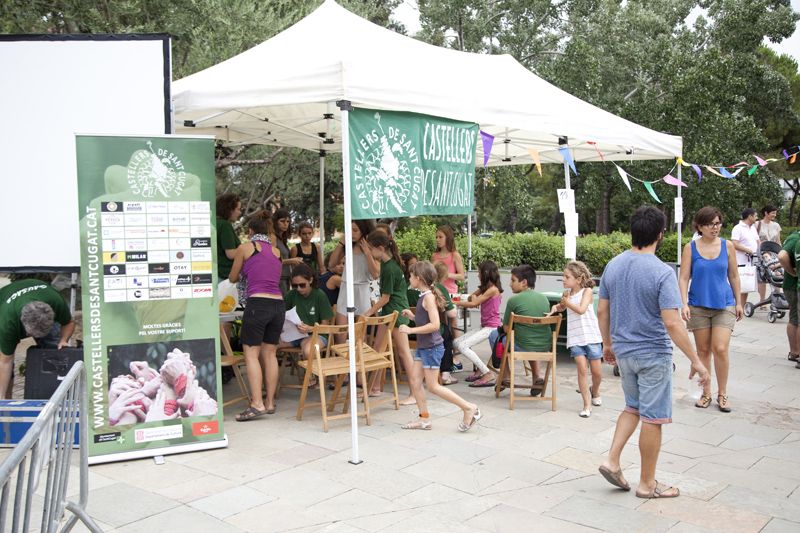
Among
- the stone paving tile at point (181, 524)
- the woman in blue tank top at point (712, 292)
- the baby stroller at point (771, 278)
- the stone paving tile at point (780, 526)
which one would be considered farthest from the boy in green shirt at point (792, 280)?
the stone paving tile at point (181, 524)

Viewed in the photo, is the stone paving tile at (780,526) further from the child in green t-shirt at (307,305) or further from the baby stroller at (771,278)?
the baby stroller at (771,278)

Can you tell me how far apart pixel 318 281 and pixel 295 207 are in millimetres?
9067

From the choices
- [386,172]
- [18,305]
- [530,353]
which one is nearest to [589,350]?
[530,353]

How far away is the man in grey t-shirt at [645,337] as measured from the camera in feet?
13.0

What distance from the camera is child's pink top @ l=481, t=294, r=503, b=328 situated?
22.9 feet

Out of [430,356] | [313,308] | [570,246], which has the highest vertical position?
[570,246]

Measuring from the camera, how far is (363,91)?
193 inches

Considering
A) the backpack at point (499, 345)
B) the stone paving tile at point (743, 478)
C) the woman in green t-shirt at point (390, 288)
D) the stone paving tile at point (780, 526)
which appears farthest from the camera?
the backpack at point (499, 345)

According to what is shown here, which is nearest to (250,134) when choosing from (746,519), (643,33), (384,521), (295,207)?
(384,521)

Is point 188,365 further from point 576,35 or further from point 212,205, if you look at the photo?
point 576,35

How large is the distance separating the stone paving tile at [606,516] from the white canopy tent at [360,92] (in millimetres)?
1482

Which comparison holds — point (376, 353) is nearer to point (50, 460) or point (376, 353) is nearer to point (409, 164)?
point (409, 164)

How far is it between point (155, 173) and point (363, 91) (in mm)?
1541

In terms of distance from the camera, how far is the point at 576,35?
19.0m
